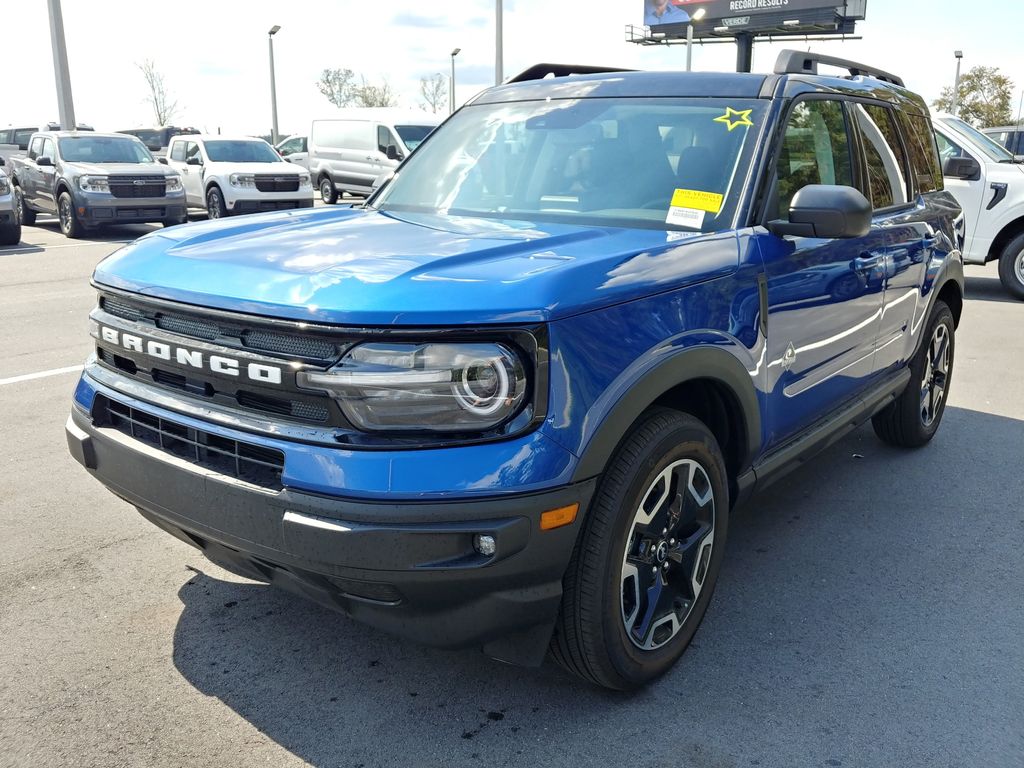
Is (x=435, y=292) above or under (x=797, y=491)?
above

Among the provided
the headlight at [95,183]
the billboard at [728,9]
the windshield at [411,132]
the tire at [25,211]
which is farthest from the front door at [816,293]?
the billboard at [728,9]

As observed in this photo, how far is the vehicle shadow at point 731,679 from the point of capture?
2625 mm

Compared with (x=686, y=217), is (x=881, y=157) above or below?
above

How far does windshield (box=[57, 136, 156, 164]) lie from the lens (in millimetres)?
16469

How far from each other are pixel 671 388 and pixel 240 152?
17684 millimetres

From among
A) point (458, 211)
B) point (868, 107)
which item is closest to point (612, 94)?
point (458, 211)

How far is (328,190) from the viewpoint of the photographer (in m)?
23.3

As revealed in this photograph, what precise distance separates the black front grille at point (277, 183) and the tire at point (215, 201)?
749mm

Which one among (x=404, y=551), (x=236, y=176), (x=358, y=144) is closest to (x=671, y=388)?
(x=404, y=551)

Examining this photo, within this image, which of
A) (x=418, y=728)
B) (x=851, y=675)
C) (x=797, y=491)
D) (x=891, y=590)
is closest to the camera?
(x=418, y=728)

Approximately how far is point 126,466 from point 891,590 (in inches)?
110

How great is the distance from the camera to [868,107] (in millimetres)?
4379

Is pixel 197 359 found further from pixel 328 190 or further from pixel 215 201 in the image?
pixel 328 190

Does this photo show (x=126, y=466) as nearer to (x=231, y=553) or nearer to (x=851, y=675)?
(x=231, y=553)
